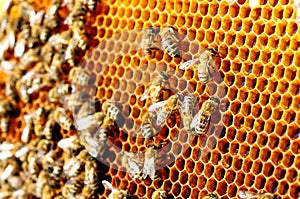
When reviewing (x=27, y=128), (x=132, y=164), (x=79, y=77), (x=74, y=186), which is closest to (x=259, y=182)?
(x=132, y=164)

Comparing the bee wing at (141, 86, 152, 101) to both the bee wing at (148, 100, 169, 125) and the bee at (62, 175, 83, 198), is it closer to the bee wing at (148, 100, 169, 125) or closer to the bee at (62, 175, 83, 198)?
the bee wing at (148, 100, 169, 125)

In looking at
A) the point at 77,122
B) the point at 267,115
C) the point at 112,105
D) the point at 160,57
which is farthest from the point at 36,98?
the point at 267,115

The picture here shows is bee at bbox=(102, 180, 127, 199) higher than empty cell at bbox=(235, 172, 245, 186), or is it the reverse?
empty cell at bbox=(235, 172, 245, 186)

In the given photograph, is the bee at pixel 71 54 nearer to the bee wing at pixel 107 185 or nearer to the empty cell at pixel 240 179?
the bee wing at pixel 107 185

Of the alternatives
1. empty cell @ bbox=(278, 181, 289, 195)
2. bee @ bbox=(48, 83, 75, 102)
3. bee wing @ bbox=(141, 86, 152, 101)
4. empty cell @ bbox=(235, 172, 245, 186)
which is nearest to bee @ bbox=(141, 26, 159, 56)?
bee wing @ bbox=(141, 86, 152, 101)

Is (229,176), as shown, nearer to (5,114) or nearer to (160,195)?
(160,195)

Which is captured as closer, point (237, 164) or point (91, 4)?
point (237, 164)
